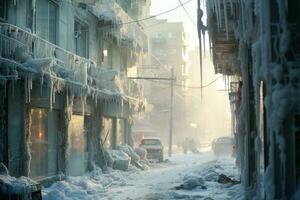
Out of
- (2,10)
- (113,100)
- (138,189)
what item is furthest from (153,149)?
(2,10)

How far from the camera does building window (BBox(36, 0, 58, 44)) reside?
60.6 ft

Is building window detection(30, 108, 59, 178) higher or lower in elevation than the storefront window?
lower

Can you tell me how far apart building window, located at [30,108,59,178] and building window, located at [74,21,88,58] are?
494cm

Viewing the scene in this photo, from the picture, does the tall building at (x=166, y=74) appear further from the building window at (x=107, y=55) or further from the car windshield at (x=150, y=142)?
the building window at (x=107, y=55)

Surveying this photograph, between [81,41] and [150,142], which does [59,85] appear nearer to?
[81,41]

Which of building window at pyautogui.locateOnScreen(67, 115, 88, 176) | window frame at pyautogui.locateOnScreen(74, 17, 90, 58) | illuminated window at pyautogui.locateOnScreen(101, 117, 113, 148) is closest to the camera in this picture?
building window at pyautogui.locateOnScreen(67, 115, 88, 176)

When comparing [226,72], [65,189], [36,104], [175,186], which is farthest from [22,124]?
[226,72]

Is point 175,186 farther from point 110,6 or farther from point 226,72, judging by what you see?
point 110,6

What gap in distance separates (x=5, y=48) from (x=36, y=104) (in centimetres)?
341

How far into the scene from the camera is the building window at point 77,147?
21.1 m

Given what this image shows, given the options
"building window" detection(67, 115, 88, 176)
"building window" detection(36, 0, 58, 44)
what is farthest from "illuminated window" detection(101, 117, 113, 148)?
"building window" detection(36, 0, 58, 44)

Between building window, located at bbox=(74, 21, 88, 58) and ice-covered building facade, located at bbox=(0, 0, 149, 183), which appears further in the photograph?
building window, located at bbox=(74, 21, 88, 58)

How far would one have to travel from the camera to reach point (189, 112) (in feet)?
272

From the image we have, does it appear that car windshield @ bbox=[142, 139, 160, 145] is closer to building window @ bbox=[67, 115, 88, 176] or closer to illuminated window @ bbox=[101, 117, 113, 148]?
illuminated window @ bbox=[101, 117, 113, 148]
